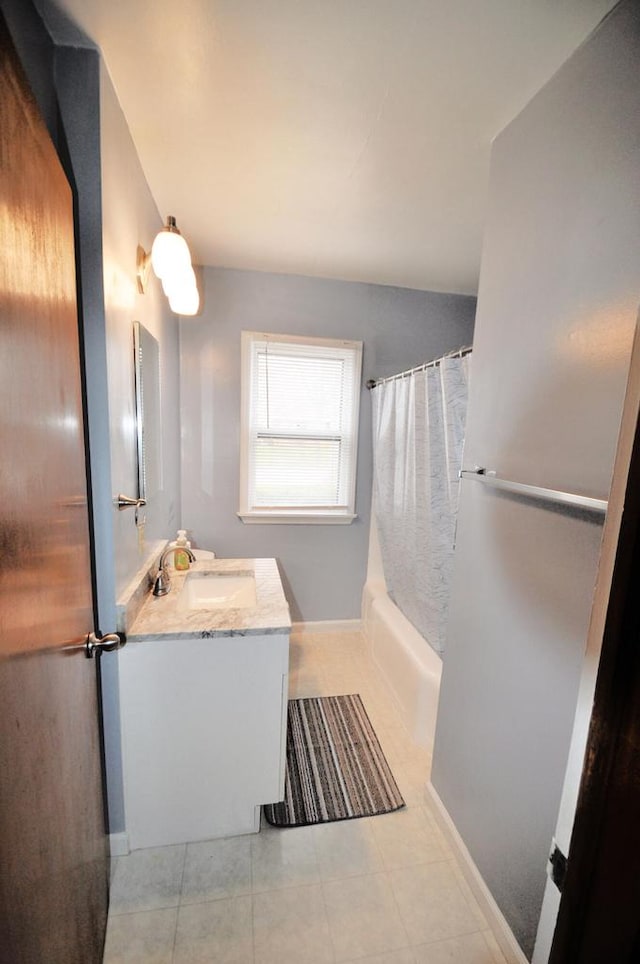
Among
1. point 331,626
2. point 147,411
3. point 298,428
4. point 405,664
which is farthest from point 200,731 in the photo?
point 298,428

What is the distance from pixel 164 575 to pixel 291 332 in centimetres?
163

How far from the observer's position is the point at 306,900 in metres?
1.15

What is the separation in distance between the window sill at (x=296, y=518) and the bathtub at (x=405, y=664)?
547mm

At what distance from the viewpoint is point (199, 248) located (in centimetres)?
200

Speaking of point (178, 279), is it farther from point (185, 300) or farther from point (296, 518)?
point (296, 518)

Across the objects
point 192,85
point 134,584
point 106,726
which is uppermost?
point 192,85

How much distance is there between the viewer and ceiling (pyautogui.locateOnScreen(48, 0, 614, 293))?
2.82ft

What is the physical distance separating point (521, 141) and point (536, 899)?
6.80 ft

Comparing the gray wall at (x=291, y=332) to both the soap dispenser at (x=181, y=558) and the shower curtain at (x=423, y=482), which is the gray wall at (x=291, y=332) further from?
the soap dispenser at (x=181, y=558)

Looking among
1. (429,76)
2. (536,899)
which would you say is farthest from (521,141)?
(536,899)

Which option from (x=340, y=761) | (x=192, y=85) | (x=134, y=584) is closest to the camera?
(x=192, y=85)

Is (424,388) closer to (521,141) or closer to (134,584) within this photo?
(521,141)

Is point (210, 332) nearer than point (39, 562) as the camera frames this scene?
No

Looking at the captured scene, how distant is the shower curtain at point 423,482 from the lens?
5.22 ft
